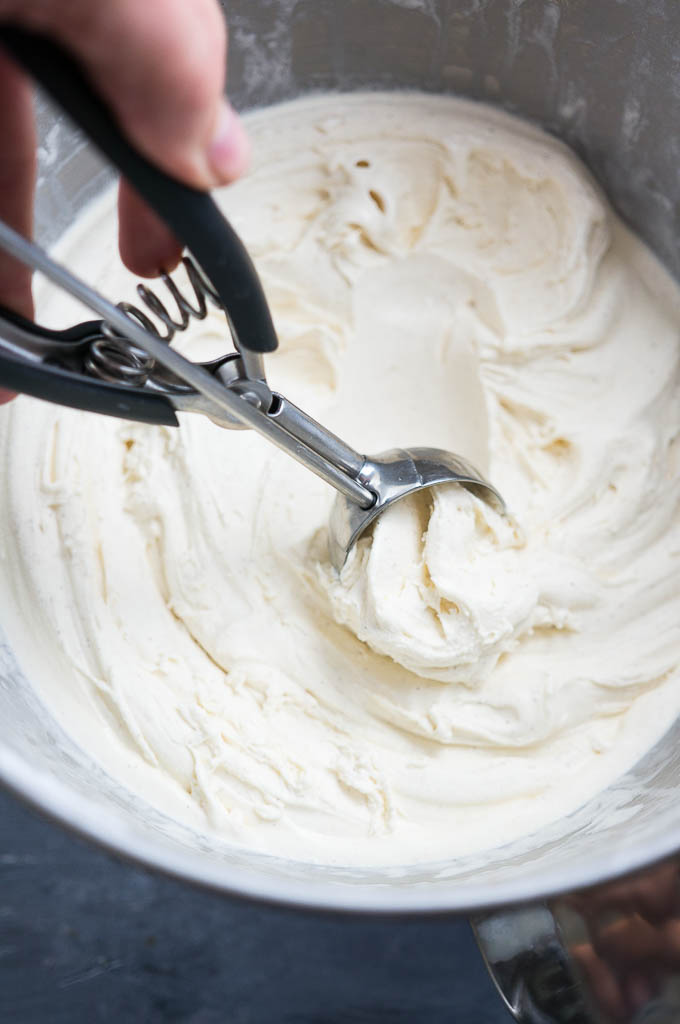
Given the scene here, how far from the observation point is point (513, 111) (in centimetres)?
120

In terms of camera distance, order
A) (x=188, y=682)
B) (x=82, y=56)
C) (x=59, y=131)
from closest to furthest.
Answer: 1. (x=82, y=56)
2. (x=188, y=682)
3. (x=59, y=131)

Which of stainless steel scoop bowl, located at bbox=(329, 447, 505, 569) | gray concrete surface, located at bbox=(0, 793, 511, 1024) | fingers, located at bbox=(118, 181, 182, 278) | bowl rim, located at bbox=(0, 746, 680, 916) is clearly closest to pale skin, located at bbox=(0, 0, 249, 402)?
fingers, located at bbox=(118, 181, 182, 278)

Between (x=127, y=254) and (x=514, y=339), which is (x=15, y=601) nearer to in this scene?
(x=127, y=254)

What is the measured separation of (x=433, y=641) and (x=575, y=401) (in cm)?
37

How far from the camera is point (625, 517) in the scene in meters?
1.03

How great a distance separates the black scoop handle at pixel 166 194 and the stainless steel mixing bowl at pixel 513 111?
42cm

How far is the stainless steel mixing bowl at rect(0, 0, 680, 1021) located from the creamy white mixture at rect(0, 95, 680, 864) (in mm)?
31

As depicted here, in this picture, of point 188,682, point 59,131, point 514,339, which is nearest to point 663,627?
point 514,339

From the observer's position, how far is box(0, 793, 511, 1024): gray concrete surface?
112 centimetres

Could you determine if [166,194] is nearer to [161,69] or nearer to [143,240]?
[161,69]

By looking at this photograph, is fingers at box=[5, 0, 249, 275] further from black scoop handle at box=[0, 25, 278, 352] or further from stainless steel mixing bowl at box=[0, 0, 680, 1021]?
stainless steel mixing bowl at box=[0, 0, 680, 1021]

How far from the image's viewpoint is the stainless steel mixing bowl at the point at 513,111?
2.72 ft

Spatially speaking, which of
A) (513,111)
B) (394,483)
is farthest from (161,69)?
(513,111)

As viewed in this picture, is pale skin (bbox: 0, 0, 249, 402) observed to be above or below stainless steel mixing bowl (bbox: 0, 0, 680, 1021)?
above
